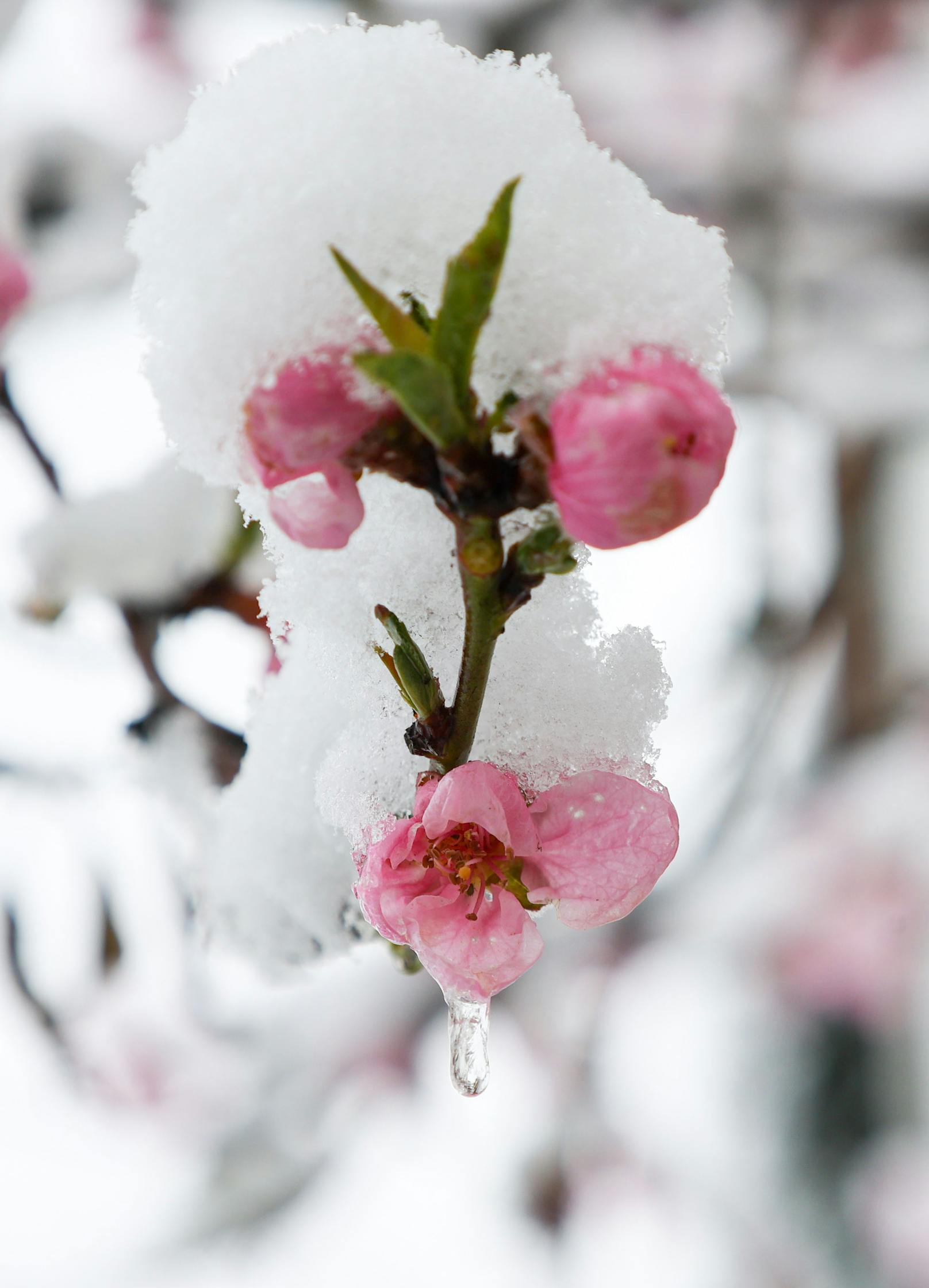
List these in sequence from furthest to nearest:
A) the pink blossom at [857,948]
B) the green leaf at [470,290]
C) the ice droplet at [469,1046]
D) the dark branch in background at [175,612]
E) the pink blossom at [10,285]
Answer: the pink blossom at [857,948] < the pink blossom at [10,285] < the dark branch in background at [175,612] < the ice droplet at [469,1046] < the green leaf at [470,290]

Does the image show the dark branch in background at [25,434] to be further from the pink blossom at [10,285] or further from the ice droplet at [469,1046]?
the ice droplet at [469,1046]

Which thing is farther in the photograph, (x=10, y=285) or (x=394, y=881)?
(x=10, y=285)

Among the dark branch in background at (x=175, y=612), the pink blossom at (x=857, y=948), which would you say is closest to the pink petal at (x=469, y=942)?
the dark branch in background at (x=175, y=612)

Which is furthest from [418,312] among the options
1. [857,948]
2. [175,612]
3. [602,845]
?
[857,948]

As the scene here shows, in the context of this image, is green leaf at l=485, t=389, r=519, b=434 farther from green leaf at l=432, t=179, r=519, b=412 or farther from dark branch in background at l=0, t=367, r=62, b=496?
dark branch in background at l=0, t=367, r=62, b=496

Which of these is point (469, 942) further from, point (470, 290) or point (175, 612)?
point (175, 612)

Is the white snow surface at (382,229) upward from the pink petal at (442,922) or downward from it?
upward

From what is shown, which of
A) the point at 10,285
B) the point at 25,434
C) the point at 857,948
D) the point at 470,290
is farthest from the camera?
the point at 857,948
